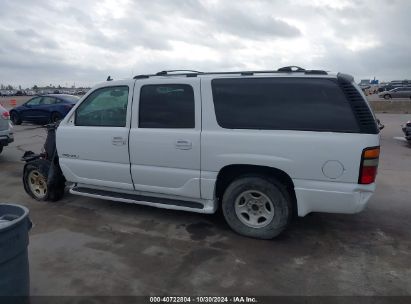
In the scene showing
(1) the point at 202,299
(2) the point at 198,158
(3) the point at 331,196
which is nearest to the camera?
(1) the point at 202,299

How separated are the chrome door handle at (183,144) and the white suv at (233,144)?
1 centimetres

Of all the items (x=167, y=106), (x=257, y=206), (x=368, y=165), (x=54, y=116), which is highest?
(x=167, y=106)

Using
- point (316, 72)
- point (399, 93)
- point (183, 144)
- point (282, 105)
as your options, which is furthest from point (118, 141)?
point (399, 93)

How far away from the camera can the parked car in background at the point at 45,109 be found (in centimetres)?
1549

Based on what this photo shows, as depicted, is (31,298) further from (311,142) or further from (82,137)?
(311,142)

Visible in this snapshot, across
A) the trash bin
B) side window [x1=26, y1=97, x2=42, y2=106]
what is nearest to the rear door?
the trash bin

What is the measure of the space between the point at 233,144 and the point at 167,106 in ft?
3.33

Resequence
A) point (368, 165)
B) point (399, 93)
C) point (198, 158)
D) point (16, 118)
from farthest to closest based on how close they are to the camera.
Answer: point (399, 93) < point (16, 118) < point (198, 158) < point (368, 165)

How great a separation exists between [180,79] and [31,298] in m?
2.77

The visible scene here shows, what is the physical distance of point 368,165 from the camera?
3.47m

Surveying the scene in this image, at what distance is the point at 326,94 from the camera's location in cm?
360

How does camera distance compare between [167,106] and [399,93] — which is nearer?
[167,106]

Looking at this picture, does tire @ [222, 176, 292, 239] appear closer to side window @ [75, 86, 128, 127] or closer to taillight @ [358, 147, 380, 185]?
taillight @ [358, 147, 380, 185]

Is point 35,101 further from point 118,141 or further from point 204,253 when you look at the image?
point 204,253
